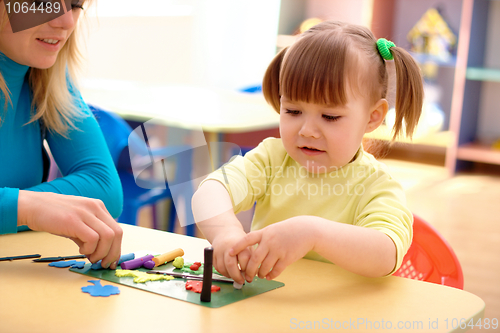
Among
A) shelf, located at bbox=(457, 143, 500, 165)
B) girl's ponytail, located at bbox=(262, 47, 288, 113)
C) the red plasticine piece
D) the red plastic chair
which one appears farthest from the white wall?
the red plasticine piece

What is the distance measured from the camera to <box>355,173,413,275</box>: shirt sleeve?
79 cm

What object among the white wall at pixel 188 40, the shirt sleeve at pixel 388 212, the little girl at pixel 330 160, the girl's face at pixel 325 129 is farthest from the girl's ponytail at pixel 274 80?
the white wall at pixel 188 40

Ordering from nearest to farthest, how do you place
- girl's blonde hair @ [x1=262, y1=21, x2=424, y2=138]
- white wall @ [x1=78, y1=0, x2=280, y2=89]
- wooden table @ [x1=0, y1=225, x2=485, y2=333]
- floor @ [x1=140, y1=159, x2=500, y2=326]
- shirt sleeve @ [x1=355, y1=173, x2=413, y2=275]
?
1. wooden table @ [x1=0, y1=225, x2=485, y2=333]
2. shirt sleeve @ [x1=355, y1=173, x2=413, y2=275]
3. girl's blonde hair @ [x1=262, y1=21, x2=424, y2=138]
4. floor @ [x1=140, y1=159, x2=500, y2=326]
5. white wall @ [x1=78, y1=0, x2=280, y2=89]

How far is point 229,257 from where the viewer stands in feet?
2.30

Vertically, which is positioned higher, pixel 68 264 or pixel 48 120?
pixel 48 120

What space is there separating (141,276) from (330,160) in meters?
0.42

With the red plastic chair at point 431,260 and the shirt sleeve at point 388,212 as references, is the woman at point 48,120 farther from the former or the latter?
the red plastic chair at point 431,260

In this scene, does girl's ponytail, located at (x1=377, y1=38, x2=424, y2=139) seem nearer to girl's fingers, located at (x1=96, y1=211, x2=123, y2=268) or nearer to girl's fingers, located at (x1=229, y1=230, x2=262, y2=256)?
girl's fingers, located at (x1=229, y1=230, x2=262, y2=256)

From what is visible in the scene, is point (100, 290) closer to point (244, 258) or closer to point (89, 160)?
point (244, 258)

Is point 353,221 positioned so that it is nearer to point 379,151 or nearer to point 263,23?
point 379,151

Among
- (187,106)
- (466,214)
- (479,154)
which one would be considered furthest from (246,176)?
(479,154)

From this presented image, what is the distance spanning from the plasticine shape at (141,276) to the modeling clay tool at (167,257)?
37 mm

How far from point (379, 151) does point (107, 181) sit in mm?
587

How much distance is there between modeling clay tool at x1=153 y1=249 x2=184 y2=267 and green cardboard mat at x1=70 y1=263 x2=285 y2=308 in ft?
0.07
